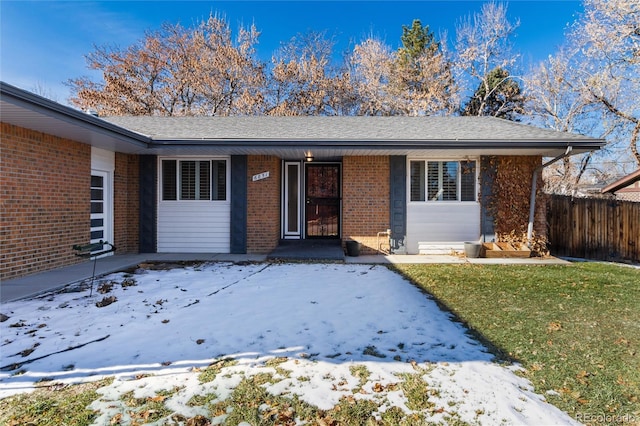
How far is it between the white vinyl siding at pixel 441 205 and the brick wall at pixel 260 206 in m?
3.63

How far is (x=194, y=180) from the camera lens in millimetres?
9656

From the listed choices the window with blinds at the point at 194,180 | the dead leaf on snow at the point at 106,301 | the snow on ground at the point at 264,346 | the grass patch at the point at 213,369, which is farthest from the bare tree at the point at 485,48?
the grass patch at the point at 213,369

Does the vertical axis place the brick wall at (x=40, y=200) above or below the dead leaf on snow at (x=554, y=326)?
above

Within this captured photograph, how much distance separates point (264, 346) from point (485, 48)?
865 inches

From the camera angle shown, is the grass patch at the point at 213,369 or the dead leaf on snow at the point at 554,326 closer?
the grass patch at the point at 213,369

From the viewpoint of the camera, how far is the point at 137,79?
1961 centimetres

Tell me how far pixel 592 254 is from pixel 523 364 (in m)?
8.51

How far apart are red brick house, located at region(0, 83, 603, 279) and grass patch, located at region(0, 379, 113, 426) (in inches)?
227

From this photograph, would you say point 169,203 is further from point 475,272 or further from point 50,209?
point 475,272

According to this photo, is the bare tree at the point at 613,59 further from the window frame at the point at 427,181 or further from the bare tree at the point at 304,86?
the bare tree at the point at 304,86

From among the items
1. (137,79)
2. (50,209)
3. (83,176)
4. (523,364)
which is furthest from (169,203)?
(137,79)

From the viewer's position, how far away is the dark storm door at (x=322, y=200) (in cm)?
A: 1064

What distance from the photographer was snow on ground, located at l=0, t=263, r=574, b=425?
262 centimetres

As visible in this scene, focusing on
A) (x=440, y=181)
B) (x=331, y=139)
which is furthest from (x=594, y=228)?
(x=331, y=139)
